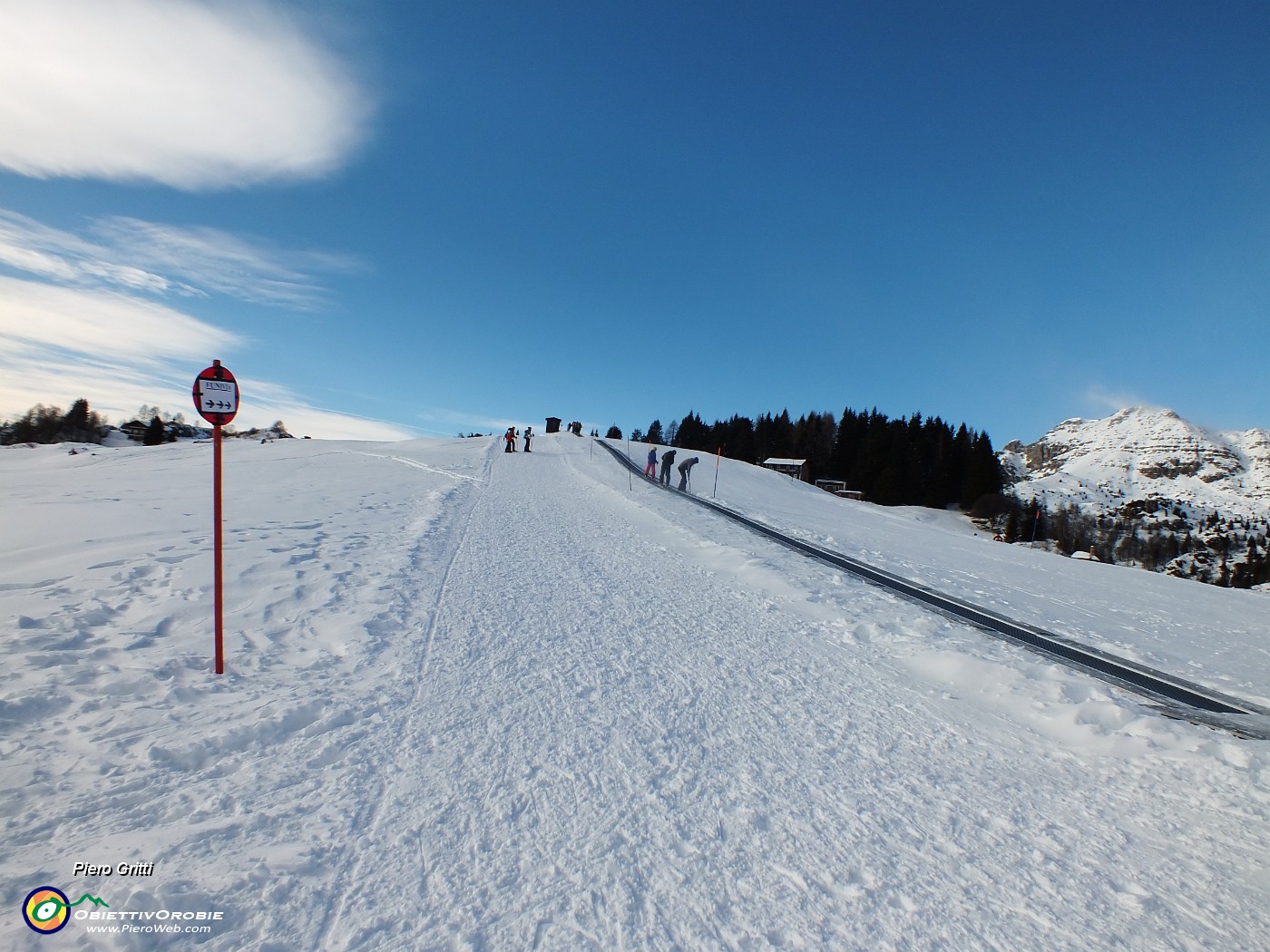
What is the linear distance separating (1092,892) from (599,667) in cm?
397

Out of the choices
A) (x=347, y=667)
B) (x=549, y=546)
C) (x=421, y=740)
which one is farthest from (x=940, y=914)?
(x=549, y=546)

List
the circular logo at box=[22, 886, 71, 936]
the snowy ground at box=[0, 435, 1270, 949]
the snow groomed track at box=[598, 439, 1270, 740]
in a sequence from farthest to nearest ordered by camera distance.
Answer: the snow groomed track at box=[598, 439, 1270, 740]
the snowy ground at box=[0, 435, 1270, 949]
the circular logo at box=[22, 886, 71, 936]

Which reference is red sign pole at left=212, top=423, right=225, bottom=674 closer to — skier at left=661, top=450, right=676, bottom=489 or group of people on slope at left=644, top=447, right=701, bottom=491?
group of people on slope at left=644, top=447, right=701, bottom=491

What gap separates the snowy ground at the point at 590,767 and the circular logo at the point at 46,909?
0.05 meters

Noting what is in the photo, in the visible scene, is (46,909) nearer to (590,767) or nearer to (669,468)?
(590,767)

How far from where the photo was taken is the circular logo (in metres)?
2.66

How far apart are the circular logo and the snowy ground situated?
0.05 m

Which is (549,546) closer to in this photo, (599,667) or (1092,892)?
(599,667)

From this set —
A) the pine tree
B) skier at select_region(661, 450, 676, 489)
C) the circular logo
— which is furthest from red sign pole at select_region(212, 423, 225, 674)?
the pine tree

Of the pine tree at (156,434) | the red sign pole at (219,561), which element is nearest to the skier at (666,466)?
the red sign pole at (219,561)

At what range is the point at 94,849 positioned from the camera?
3086mm

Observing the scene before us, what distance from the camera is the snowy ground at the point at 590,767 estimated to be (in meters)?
2.85

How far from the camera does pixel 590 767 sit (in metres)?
4.04

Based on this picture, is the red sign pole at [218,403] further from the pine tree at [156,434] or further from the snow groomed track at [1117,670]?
the pine tree at [156,434]
